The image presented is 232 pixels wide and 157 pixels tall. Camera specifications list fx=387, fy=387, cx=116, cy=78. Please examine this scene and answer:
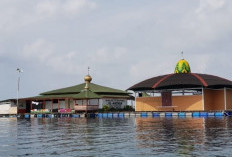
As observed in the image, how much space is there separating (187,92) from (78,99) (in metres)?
26.2

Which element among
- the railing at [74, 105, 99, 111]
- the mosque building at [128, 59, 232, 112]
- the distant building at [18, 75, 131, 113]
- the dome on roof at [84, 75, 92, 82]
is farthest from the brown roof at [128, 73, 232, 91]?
the dome on roof at [84, 75, 92, 82]

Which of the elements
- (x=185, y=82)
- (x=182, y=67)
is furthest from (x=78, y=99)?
(x=185, y=82)

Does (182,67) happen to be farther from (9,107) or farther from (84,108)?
(9,107)

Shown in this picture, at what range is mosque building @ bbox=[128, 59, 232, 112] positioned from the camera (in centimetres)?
7719

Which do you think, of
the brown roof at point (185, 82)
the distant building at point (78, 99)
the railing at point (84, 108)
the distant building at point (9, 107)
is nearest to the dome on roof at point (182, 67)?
the brown roof at point (185, 82)

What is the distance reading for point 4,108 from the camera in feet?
336

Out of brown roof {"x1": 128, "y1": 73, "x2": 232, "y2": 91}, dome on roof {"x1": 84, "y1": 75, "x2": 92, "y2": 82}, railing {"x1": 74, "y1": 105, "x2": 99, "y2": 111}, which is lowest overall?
railing {"x1": 74, "y1": 105, "x2": 99, "y2": 111}

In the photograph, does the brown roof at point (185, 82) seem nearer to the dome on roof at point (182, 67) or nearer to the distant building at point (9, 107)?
the dome on roof at point (182, 67)

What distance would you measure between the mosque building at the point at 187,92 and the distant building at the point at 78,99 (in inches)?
408

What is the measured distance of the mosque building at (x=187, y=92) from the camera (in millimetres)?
77188

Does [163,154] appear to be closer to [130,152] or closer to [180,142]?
[130,152]

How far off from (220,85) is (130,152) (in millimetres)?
59158

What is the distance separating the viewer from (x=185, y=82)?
76.8 meters

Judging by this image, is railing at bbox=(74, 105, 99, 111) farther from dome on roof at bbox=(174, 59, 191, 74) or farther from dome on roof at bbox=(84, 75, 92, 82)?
dome on roof at bbox=(174, 59, 191, 74)
